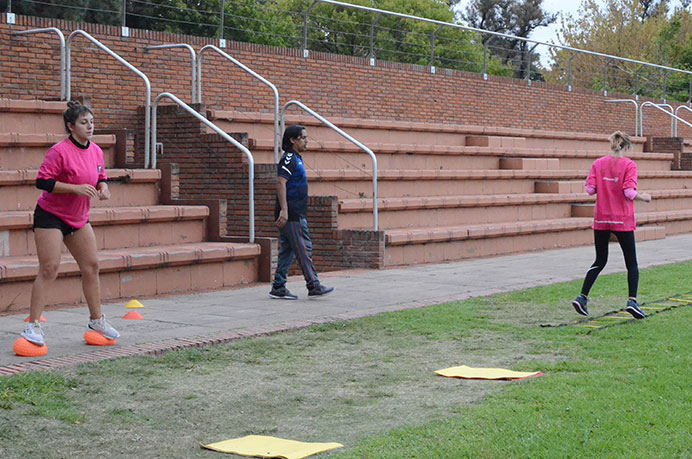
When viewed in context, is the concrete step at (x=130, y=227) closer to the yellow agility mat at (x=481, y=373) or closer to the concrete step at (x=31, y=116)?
the concrete step at (x=31, y=116)

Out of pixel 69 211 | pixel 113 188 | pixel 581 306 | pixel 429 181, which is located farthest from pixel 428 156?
pixel 69 211

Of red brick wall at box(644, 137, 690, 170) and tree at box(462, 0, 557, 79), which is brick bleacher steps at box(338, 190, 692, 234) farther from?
tree at box(462, 0, 557, 79)

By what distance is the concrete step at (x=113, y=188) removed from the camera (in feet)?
34.1

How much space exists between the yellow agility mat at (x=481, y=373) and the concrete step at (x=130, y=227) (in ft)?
17.1

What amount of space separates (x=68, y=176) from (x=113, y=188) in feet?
14.5

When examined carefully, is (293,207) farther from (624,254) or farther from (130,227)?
(624,254)

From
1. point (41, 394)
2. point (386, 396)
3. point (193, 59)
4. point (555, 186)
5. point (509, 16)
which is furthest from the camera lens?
point (509, 16)

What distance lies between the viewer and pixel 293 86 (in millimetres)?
18266

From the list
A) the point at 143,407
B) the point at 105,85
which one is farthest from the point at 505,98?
the point at 143,407

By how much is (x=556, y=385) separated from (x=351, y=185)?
29.5 feet

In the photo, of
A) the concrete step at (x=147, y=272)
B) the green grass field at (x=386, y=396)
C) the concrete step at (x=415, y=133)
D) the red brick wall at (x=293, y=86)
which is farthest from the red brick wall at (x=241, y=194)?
the green grass field at (x=386, y=396)

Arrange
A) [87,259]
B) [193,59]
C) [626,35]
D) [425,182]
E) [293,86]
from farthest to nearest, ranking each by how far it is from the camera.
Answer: [626,35]
[293,86]
[425,182]
[193,59]
[87,259]

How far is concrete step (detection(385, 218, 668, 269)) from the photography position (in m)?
13.7

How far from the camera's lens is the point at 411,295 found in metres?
10.4
